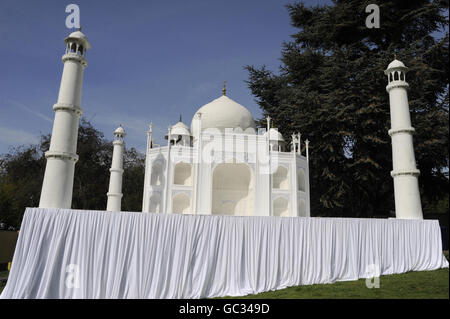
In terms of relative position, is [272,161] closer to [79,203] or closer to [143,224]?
[143,224]

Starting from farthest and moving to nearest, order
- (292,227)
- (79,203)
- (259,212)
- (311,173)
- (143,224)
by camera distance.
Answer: (79,203), (311,173), (259,212), (292,227), (143,224)

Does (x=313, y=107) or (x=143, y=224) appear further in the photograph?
(x=313, y=107)

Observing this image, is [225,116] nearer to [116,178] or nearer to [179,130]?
[179,130]

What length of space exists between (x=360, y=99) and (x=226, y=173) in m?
9.15

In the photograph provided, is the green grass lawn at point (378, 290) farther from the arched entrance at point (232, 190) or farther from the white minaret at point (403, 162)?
the arched entrance at point (232, 190)

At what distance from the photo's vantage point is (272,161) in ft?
61.1

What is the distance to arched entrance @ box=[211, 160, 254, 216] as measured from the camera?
19.3 metres

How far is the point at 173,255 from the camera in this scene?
26.7 ft

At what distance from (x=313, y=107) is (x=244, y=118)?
14.7 feet

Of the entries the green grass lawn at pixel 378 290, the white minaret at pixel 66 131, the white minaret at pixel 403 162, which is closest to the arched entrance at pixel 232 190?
the white minaret at pixel 403 162

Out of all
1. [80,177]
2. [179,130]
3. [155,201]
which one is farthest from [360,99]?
[80,177]

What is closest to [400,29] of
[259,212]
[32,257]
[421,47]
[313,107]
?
[421,47]

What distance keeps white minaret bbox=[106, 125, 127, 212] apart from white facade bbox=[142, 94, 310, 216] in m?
2.01

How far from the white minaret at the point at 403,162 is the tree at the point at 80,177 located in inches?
848
